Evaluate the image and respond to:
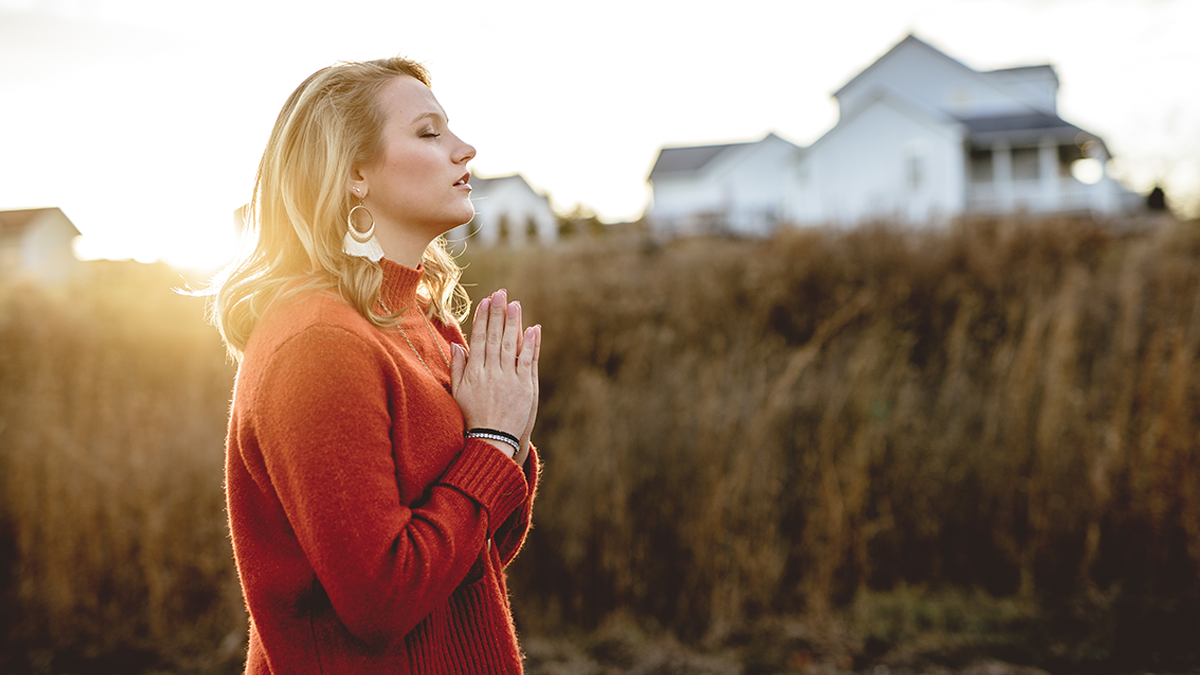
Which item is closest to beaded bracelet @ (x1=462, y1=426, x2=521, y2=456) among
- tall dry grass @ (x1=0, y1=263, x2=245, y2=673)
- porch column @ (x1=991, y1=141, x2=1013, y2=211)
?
tall dry grass @ (x1=0, y1=263, x2=245, y2=673)

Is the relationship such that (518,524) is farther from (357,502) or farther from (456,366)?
(357,502)

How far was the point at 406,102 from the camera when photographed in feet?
4.63

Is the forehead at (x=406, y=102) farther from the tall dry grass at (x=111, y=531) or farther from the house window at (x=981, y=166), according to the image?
the house window at (x=981, y=166)

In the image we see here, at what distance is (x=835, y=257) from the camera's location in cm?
841

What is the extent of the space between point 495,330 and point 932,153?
2582 centimetres

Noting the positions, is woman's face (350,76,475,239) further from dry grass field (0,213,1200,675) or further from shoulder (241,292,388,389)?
dry grass field (0,213,1200,675)

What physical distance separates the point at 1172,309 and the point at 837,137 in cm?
2051

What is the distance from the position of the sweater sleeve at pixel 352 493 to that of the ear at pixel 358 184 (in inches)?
12.3

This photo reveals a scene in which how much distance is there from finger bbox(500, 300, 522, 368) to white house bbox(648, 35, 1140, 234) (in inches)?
779

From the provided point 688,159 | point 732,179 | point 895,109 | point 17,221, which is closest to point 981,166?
point 895,109

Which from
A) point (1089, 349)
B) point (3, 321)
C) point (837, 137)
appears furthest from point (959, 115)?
point (3, 321)

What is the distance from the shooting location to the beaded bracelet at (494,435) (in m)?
1.36

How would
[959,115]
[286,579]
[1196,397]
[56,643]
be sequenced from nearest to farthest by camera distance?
[286,579] < [56,643] < [1196,397] < [959,115]

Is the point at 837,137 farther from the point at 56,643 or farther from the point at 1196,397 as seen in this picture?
the point at 56,643
